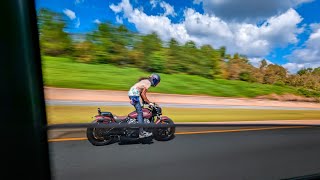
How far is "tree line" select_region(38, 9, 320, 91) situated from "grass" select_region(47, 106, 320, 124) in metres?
0.20

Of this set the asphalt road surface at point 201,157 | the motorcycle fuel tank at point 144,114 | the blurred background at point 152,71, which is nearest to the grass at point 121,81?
the blurred background at point 152,71

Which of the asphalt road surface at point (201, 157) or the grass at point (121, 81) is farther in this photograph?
the asphalt road surface at point (201, 157)

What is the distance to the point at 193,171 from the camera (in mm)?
1942

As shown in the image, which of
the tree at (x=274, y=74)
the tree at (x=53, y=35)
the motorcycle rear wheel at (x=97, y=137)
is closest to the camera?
the tree at (x=53, y=35)

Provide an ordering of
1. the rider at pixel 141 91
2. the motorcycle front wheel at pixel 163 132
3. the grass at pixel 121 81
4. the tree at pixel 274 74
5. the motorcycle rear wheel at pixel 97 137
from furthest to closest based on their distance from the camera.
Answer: the tree at pixel 274 74, the motorcycle front wheel at pixel 163 132, the rider at pixel 141 91, the motorcycle rear wheel at pixel 97 137, the grass at pixel 121 81

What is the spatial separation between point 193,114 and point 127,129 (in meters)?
0.40

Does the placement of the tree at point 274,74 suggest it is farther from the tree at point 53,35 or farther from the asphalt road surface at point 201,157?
the tree at point 53,35

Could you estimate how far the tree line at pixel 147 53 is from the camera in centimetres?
119

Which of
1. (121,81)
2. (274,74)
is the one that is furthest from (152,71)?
(274,74)

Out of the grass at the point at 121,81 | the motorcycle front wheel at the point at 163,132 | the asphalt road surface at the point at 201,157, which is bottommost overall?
the asphalt road surface at the point at 201,157

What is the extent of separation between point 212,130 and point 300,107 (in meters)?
0.80

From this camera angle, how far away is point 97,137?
1.42 meters

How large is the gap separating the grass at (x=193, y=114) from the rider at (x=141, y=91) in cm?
5

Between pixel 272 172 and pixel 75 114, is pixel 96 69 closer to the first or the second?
pixel 75 114
